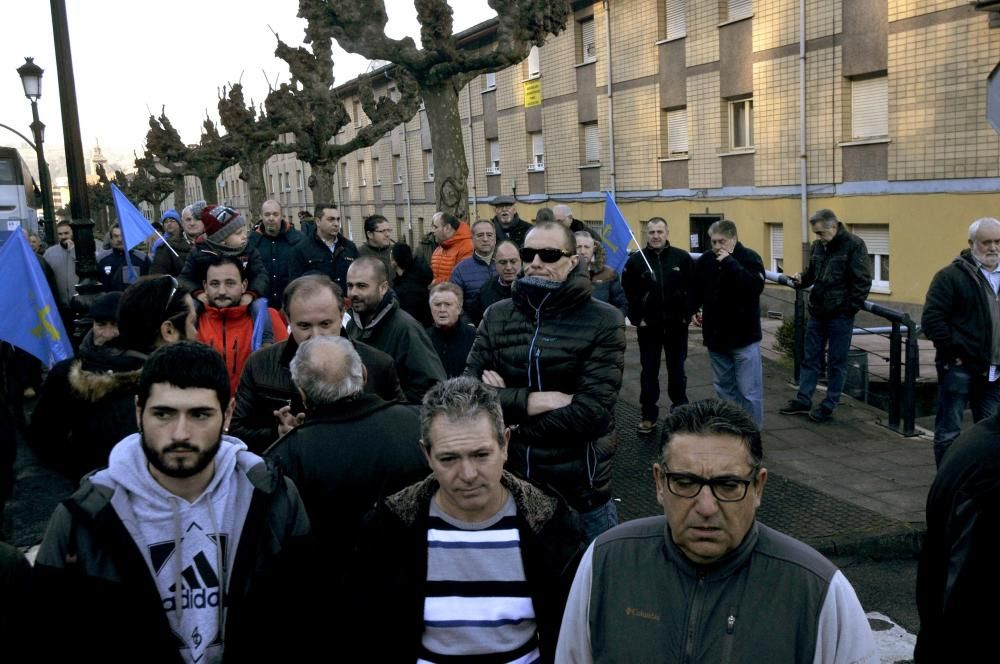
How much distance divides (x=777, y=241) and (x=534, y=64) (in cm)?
1219

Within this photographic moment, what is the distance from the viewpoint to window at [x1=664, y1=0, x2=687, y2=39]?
23.1m

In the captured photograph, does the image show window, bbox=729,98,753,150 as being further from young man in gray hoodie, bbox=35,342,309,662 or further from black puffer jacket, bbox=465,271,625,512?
young man in gray hoodie, bbox=35,342,309,662

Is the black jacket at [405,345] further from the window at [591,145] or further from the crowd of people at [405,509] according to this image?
the window at [591,145]

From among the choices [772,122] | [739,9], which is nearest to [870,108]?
[772,122]

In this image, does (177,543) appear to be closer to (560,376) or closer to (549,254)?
(560,376)

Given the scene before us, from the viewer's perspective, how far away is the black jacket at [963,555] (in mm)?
2521

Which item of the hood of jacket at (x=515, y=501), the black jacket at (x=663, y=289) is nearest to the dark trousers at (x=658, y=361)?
the black jacket at (x=663, y=289)

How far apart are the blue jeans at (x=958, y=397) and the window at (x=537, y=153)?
24.3 meters

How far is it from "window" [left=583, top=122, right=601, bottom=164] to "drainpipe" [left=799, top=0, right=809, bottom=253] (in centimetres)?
817

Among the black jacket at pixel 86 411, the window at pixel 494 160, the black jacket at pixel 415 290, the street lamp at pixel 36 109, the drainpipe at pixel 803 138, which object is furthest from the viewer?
the window at pixel 494 160

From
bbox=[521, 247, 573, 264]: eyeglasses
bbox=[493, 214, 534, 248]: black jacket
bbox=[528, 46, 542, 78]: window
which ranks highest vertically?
bbox=[528, 46, 542, 78]: window

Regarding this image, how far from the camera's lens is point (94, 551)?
8.25ft

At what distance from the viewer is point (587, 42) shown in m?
27.5

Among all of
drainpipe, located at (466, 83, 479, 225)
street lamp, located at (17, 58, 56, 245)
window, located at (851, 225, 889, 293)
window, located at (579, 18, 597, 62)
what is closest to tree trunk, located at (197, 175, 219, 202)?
drainpipe, located at (466, 83, 479, 225)
